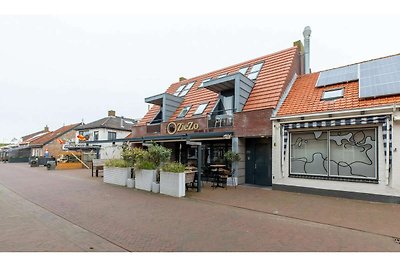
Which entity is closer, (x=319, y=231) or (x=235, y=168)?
(x=319, y=231)

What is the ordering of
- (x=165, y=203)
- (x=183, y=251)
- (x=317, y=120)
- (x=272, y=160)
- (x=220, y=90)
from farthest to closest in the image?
(x=220, y=90), (x=272, y=160), (x=317, y=120), (x=165, y=203), (x=183, y=251)

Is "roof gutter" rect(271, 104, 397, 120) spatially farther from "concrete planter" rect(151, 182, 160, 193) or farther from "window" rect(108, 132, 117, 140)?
"window" rect(108, 132, 117, 140)

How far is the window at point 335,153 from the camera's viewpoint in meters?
8.55

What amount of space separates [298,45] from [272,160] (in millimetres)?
8148

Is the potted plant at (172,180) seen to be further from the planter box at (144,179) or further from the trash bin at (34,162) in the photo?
the trash bin at (34,162)

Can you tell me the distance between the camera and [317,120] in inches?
368

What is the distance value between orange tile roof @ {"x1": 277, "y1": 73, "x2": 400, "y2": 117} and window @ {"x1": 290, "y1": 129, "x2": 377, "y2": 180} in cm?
97

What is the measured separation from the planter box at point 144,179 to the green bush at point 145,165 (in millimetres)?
174

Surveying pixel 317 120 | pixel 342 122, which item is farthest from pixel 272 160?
pixel 342 122

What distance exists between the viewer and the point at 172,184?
30.7 ft

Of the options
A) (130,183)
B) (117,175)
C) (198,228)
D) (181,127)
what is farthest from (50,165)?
(198,228)

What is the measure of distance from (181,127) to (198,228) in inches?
382

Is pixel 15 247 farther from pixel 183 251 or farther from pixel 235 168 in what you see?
pixel 235 168

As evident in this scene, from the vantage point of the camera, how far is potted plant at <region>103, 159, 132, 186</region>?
38.7 ft
